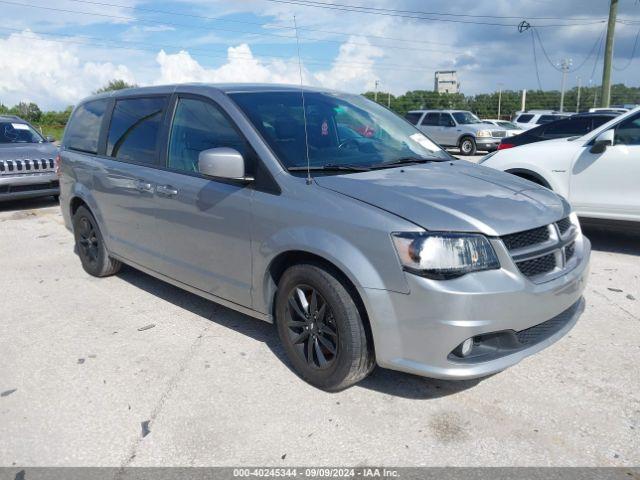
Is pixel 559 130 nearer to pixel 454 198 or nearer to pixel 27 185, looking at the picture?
pixel 454 198

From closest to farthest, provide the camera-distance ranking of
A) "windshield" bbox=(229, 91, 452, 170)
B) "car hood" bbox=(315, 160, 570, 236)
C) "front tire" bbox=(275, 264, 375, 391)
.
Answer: "car hood" bbox=(315, 160, 570, 236) → "front tire" bbox=(275, 264, 375, 391) → "windshield" bbox=(229, 91, 452, 170)

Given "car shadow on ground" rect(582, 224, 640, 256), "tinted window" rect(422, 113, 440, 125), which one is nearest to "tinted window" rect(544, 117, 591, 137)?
"car shadow on ground" rect(582, 224, 640, 256)

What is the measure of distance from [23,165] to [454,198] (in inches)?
333

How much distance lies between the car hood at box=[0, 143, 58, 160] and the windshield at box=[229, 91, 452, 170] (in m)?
7.03

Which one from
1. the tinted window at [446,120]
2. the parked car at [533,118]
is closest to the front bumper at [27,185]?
the tinted window at [446,120]

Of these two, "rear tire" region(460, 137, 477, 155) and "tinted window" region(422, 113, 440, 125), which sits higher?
"tinted window" region(422, 113, 440, 125)

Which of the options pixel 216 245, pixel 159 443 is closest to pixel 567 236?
pixel 216 245

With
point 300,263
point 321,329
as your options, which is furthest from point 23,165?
point 321,329

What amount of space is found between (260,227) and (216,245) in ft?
1.66

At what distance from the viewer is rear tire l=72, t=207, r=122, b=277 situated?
214 inches

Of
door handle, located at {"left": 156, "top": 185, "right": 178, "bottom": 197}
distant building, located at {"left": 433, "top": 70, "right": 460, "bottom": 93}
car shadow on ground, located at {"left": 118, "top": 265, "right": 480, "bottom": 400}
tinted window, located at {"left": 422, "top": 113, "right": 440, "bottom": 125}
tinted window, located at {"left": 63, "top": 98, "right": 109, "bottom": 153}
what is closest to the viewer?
car shadow on ground, located at {"left": 118, "top": 265, "right": 480, "bottom": 400}

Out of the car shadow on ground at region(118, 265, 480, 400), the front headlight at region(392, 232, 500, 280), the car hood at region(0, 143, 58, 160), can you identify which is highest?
the car hood at region(0, 143, 58, 160)

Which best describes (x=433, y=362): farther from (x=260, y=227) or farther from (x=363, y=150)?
(x=363, y=150)

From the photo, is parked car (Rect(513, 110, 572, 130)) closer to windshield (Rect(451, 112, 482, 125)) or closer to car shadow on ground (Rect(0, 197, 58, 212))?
windshield (Rect(451, 112, 482, 125))
